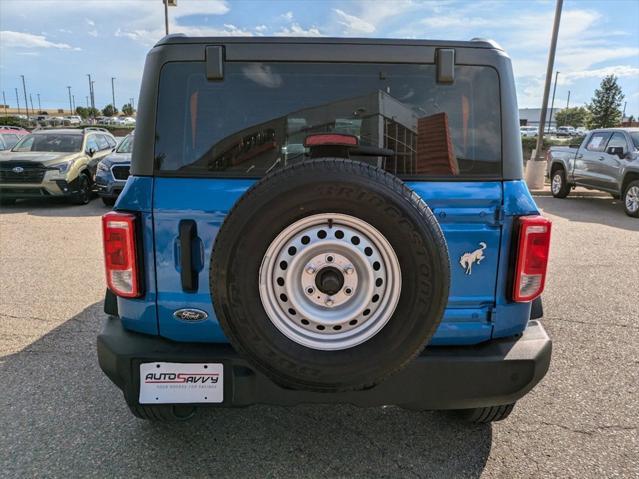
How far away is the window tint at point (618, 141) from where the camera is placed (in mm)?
10547

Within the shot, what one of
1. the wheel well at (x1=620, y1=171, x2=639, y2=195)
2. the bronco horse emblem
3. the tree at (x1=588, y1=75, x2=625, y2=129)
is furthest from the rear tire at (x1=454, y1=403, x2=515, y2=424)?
the tree at (x1=588, y1=75, x2=625, y2=129)

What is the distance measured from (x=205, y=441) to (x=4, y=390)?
4.88ft

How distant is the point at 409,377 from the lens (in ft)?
6.98

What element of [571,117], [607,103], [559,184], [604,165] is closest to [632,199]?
[604,165]

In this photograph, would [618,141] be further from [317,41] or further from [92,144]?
[92,144]

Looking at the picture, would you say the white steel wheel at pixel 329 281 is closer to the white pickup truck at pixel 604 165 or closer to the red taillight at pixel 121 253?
the red taillight at pixel 121 253

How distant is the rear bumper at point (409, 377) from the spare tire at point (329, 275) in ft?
0.80

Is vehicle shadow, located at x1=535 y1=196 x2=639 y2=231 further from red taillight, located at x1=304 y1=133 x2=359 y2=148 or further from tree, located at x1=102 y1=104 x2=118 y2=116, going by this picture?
tree, located at x1=102 y1=104 x2=118 y2=116

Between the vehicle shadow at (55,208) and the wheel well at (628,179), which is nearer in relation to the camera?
the vehicle shadow at (55,208)

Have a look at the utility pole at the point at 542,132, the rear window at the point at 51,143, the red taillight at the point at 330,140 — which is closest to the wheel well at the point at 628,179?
the utility pole at the point at 542,132

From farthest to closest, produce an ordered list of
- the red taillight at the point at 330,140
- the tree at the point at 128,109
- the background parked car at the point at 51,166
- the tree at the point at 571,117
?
the tree at the point at 128,109 → the tree at the point at 571,117 → the background parked car at the point at 51,166 → the red taillight at the point at 330,140

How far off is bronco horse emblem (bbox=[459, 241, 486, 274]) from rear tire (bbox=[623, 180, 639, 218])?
385 inches

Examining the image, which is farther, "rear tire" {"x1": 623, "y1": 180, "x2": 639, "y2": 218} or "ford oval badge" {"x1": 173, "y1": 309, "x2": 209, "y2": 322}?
"rear tire" {"x1": 623, "y1": 180, "x2": 639, "y2": 218}

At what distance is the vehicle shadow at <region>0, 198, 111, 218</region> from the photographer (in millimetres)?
9711
